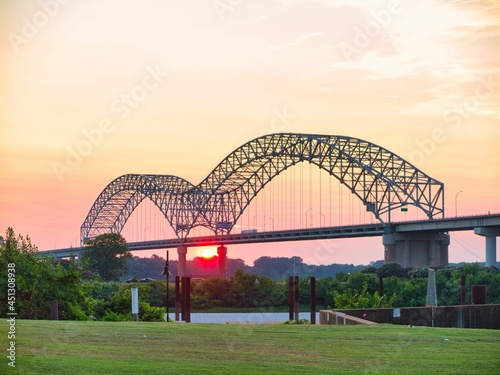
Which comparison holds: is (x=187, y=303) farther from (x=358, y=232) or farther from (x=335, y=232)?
(x=335, y=232)

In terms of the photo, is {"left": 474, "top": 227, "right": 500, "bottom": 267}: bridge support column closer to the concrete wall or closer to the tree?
the tree

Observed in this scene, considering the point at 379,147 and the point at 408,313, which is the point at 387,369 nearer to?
the point at 408,313

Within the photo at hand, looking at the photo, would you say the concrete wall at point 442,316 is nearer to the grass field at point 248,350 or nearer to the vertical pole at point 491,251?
the grass field at point 248,350

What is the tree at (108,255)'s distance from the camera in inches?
4281

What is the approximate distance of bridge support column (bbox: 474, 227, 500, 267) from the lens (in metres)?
74.1

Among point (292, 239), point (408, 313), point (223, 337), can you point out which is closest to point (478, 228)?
point (292, 239)

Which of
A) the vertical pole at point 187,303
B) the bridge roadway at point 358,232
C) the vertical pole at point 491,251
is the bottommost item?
the vertical pole at point 187,303

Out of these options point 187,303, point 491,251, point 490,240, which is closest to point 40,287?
point 187,303

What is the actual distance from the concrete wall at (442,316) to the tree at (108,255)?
280ft

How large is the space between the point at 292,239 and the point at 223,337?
96751 mm

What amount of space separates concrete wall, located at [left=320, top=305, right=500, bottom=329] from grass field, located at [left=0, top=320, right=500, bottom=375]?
558 centimetres

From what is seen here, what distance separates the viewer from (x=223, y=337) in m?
15.2

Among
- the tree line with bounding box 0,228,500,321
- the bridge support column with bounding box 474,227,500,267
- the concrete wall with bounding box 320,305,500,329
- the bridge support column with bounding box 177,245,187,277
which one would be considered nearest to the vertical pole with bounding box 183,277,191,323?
the tree line with bounding box 0,228,500,321

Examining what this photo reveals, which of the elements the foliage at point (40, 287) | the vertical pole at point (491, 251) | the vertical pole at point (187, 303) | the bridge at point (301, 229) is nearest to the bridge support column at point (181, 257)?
the bridge at point (301, 229)
